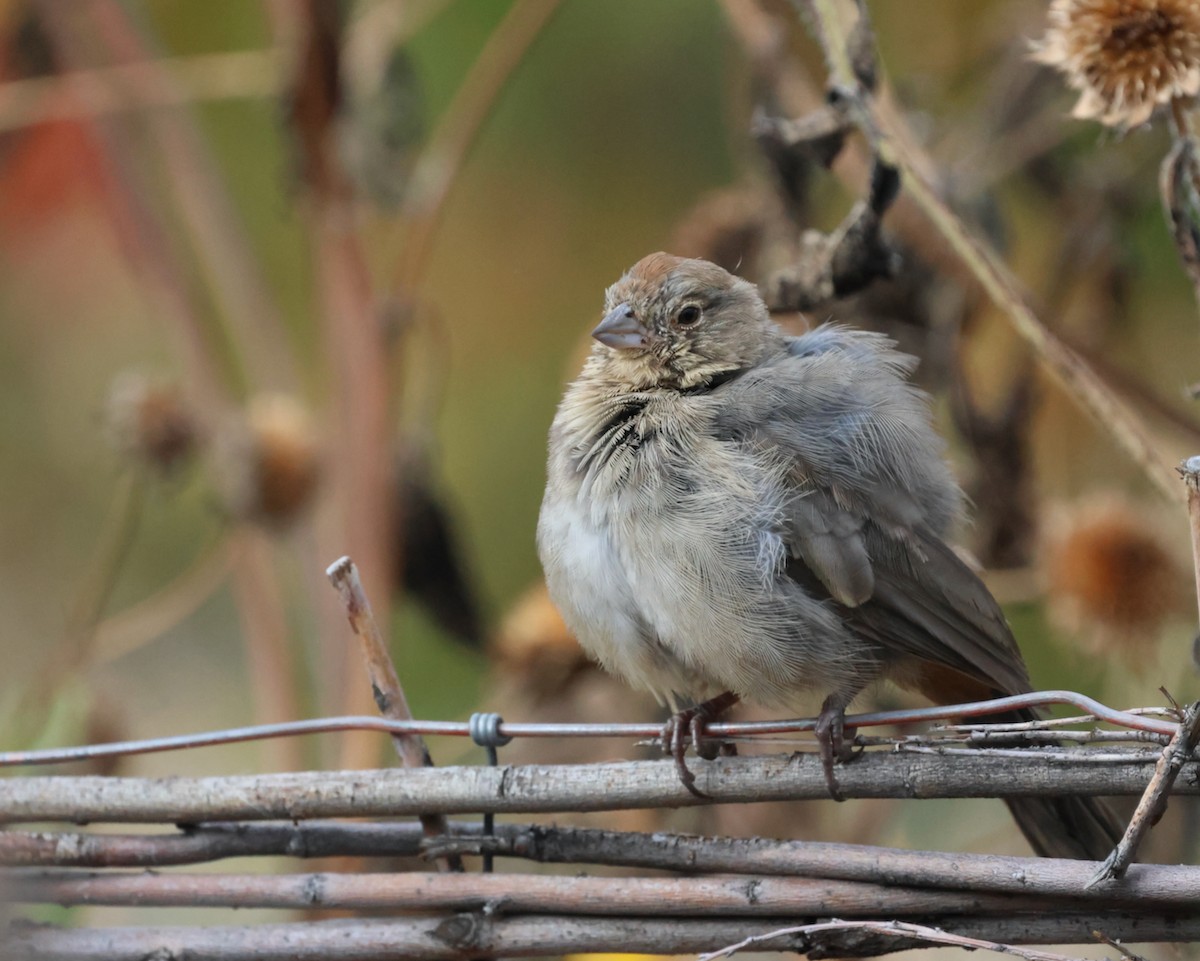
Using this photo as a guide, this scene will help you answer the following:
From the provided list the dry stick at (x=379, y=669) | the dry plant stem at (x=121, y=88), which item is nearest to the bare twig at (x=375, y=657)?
the dry stick at (x=379, y=669)

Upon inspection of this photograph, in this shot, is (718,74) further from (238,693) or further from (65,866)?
(65,866)

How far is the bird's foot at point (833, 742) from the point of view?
1.64m

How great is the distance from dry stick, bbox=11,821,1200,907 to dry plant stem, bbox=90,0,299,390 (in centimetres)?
240

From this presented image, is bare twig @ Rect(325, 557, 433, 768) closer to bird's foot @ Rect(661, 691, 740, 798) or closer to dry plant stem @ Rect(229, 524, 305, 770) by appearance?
bird's foot @ Rect(661, 691, 740, 798)

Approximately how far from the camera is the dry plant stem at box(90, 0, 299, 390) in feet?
12.9

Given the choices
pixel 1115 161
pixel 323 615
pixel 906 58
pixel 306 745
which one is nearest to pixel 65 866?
pixel 323 615

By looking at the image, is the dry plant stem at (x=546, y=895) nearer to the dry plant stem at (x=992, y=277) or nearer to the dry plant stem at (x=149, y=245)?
the dry plant stem at (x=992, y=277)

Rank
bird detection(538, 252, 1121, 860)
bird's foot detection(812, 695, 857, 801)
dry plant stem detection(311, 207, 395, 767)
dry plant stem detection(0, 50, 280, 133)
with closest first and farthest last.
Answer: bird's foot detection(812, 695, 857, 801) < bird detection(538, 252, 1121, 860) < dry plant stem detection(311, 207, 395, 767) < dry plant stem detection(0, 50, 280, 133)

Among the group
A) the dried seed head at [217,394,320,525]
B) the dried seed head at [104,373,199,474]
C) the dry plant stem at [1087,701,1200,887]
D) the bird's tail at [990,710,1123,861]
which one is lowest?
the dry plant stem at [1087,701,1200,887]

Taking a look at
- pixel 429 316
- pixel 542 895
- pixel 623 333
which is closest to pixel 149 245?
pixel 429 316

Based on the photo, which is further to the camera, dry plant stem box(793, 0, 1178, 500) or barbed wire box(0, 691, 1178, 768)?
dry plant stem box(793, 0, 1178, 500)

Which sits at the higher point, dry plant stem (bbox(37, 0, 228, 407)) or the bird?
dry plant stem (bbox(37, 0, 228, 407))

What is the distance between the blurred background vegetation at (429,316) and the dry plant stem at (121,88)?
1 centimetres

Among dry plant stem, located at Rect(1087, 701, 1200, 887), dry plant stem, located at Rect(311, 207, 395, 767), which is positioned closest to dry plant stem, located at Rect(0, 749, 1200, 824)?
dry plant stem, located at Rect(1087, 701, 1200, 887)
